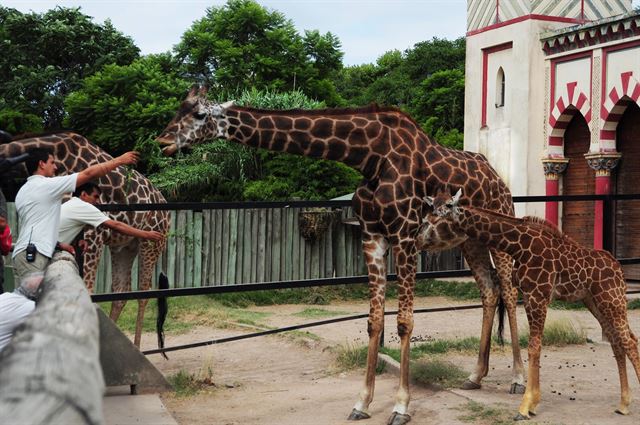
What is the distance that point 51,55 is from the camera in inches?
1293

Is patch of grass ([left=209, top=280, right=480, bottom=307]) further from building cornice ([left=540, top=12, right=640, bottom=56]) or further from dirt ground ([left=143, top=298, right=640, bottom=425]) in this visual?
building cornice ([left=540, top=12, right=640, bottom=56])

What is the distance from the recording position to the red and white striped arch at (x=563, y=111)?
15.5 metres

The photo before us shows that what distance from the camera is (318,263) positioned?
12.3 m

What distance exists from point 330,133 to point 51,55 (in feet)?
96.7

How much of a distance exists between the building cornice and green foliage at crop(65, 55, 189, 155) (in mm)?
13137

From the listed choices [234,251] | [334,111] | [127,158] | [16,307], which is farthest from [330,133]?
[234,251]

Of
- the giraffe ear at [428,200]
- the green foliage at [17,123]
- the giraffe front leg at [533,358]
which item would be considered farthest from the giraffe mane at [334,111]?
the green foliage at [17,123]

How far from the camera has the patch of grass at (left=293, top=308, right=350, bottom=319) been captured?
12.4m

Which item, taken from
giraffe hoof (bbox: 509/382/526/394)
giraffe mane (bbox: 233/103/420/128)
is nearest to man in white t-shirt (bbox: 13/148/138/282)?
giraffe mane (bbox: 233/103/420/128)

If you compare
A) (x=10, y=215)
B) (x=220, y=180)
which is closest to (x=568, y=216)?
(x=220, y=180)

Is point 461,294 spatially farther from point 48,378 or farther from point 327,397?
point 48,378

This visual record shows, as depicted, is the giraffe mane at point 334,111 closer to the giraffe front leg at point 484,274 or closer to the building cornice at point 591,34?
the giraffe front leg at point 484,274

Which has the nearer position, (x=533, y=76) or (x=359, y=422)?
(x=359, y=422)

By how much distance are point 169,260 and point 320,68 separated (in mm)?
20312
